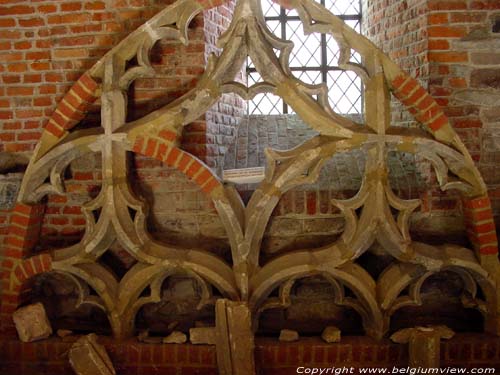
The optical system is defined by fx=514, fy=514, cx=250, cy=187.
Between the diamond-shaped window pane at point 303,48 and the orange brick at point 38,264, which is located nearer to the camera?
the orange brick at point 38,264

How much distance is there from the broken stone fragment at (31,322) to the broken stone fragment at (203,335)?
114cm

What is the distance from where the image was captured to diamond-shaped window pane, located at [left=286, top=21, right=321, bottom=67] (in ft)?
16.9

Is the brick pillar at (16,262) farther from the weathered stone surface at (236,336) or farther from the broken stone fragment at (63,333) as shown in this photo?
the weathered stone surface at (236,336)

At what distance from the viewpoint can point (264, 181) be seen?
12.1ft

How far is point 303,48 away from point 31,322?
3.50 meters

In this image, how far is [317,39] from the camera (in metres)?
5.15

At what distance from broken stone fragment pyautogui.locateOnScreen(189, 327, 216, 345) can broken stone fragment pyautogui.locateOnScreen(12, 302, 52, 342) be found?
114 centimetres

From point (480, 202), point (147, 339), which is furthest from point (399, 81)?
point (147, 339)

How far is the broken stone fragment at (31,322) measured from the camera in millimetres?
3893

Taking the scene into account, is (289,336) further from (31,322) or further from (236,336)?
(31,322)

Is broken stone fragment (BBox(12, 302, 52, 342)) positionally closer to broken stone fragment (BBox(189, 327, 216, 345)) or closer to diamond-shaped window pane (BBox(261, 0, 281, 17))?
broken stone fragment (BBox(189, 327, 216, 345))

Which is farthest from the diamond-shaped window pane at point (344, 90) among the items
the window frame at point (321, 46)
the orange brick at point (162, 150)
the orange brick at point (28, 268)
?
the orange brick at point (28, 268)

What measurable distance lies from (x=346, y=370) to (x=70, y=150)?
8.51 feet

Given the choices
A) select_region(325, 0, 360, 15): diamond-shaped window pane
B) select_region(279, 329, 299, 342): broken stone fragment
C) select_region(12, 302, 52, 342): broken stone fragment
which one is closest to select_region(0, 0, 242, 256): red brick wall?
select_region(12, 302, 52, 342): broken stone fragment
